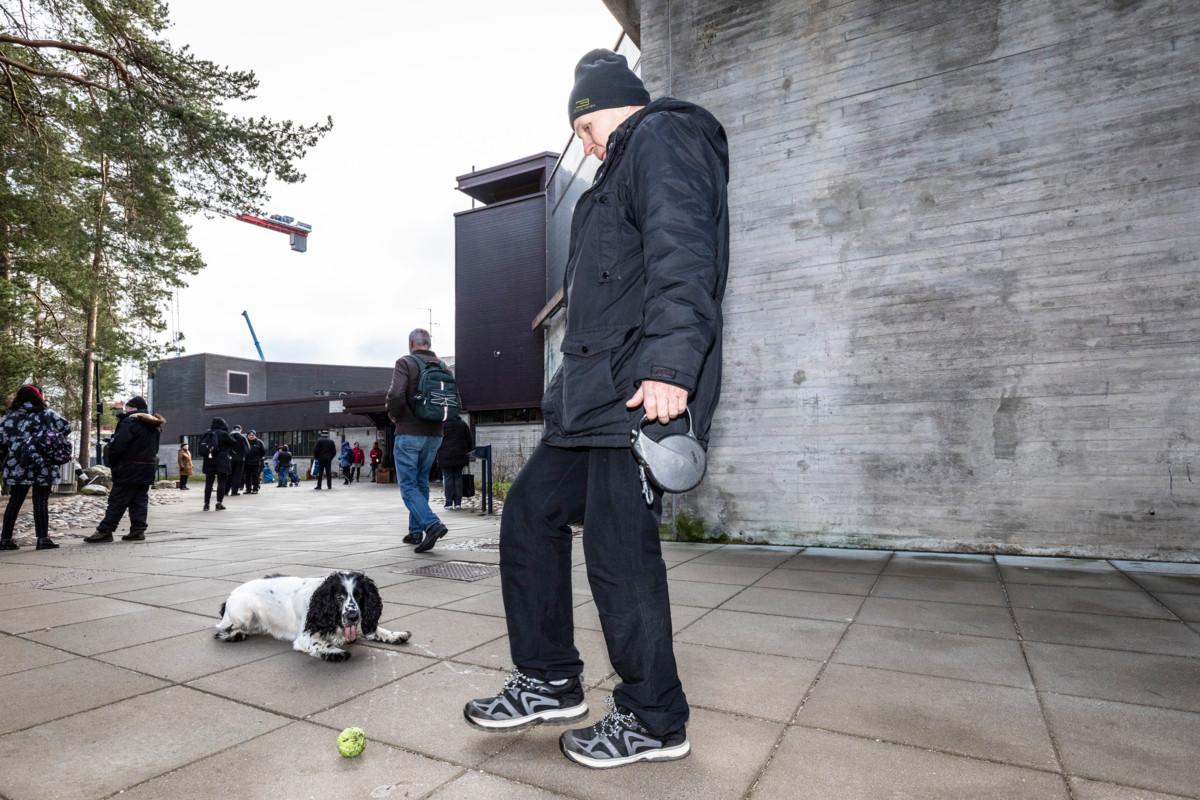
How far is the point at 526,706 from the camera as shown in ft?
7.31

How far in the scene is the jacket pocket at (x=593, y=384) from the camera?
1997mm

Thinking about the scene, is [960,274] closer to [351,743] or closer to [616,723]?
[616,723]

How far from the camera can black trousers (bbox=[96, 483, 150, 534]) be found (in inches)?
311

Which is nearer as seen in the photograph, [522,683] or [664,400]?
[664,400]

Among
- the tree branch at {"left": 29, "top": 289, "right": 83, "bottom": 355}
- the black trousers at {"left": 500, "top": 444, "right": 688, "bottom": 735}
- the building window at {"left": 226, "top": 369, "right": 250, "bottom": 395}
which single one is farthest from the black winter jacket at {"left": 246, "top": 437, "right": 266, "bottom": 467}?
the building window at {"left": 226, "top": 369, "right": 250, "bottom": 395}

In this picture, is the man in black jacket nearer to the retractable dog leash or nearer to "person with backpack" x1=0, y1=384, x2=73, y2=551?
the retractable dog leash

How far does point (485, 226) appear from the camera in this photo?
81.0 ft

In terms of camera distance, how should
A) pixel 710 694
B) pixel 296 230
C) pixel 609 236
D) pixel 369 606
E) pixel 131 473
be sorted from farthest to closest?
1. pixel 296 230
2. pixel 131 473
3. pixel 369 606
4. pixel 710 694
5. pixel 609 236

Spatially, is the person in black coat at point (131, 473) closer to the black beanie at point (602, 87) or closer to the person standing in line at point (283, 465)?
the black beanie at point (602, 87)

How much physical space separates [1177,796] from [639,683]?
153 cm

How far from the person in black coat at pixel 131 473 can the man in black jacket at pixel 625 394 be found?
7.83 meters

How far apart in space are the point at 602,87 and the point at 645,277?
2.56 ft

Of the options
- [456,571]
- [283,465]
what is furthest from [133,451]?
[283,465]

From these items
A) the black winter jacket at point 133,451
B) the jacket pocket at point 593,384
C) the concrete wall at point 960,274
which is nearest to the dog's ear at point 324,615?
Answer: the jacket pocket at point 593,384
